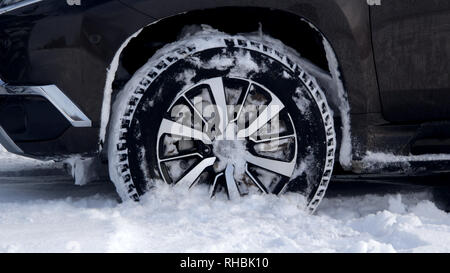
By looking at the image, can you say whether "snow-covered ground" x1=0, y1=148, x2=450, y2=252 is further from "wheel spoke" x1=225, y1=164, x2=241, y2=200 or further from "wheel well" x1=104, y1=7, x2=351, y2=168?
"wheel well" x1=104, y1=7, x2=351, y2=168

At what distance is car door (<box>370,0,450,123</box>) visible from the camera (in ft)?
9.96

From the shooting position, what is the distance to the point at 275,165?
10.4 feet

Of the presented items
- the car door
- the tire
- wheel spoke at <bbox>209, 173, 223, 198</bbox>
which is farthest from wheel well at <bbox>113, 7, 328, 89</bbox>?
wheel spoke at <bbox>209, 173, 223, 198</bbox>

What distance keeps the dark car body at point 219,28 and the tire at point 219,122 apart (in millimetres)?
138

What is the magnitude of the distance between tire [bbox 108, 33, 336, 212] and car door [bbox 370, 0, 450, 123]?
326 mm

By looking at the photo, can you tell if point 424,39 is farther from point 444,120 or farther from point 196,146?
point 196,146

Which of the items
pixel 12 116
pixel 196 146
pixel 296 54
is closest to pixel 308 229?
pixel 196 146

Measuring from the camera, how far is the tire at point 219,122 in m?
3.06

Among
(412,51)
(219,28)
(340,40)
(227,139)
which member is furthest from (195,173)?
(412,51)

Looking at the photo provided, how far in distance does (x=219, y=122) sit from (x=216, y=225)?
1.63 ft

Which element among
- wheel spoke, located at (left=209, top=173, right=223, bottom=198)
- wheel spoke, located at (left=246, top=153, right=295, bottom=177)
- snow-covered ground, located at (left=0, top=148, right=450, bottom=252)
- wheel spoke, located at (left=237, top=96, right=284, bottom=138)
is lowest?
snow-covered ground, located at (left=0, top=148, right=450, bottom=252)

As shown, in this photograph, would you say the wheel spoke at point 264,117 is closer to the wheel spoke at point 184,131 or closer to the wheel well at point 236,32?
the wheel spoke at point 184,131

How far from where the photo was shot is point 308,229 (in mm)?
2898

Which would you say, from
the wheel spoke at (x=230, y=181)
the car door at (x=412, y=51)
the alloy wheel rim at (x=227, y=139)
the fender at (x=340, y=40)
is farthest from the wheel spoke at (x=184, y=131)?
the car door at (x=412, y=51)
